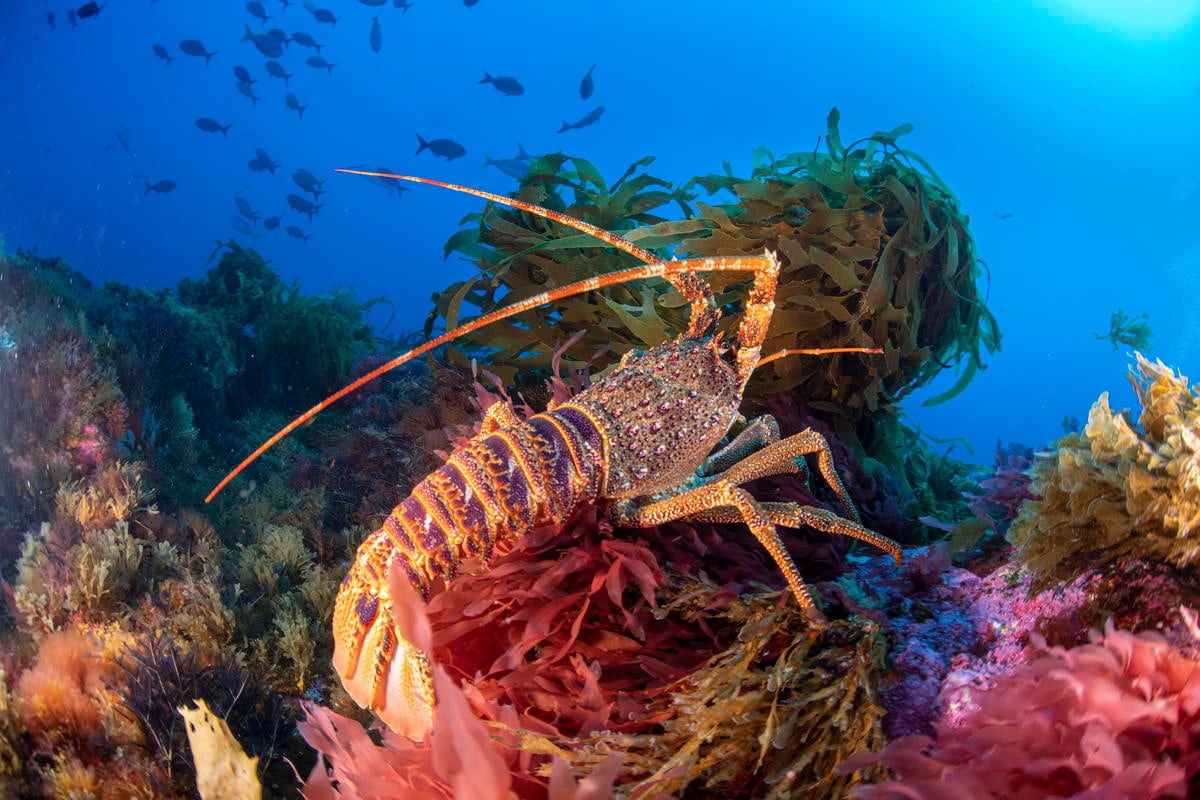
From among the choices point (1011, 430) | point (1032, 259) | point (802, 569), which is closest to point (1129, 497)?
point (802, 569)

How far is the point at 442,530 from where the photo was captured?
2.20 metres

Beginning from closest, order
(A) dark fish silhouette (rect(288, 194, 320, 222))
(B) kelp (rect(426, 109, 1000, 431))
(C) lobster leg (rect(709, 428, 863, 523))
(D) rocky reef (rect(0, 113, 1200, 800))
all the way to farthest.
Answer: (D) rocky reef (rect(0, 113, 1200, 800)) < (C) lobster leg (rect(709, 428, 863, 523)) < (B) kelp (rect(426, 109, 1000, 431)) < (A) dark fish silhouette (rect(288, 194, 320, 222))

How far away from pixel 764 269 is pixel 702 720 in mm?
1710

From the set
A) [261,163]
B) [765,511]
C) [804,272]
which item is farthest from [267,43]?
[765,511]

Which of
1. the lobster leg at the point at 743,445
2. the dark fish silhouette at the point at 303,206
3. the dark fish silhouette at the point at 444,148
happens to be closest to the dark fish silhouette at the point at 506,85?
the dark fish silhouette at the point at 444,148

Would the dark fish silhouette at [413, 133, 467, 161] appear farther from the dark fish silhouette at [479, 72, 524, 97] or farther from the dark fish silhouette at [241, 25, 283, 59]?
the dark fish silhouette at [241, 25, 283, 59]

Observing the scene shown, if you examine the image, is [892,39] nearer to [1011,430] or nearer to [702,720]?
[1011,430]

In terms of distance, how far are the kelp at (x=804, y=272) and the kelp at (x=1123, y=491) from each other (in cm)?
189

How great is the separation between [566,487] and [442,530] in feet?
1.62

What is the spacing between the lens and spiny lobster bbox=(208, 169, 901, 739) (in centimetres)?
213

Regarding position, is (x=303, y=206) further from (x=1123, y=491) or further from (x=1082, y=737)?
(x=1082, y=737)

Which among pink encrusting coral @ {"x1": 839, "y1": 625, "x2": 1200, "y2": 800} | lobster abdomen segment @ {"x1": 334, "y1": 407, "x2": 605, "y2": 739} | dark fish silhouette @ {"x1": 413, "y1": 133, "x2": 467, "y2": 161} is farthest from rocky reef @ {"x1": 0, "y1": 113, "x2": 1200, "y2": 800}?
dark fish silhouette @ {"x1": 413, "y1": 133, "x2": 467, "y2": 161}

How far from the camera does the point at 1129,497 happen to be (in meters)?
1.52

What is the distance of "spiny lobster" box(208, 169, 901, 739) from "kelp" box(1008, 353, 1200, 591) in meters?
0.63
